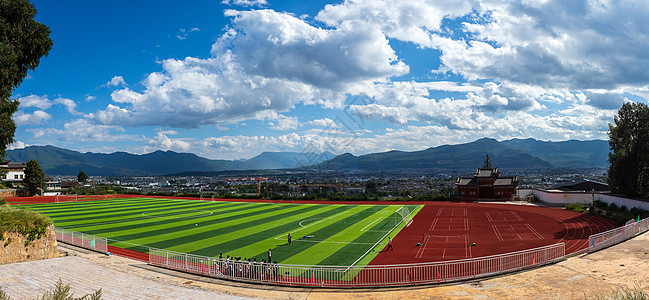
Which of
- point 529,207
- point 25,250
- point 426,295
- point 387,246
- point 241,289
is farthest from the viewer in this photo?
point 529,207

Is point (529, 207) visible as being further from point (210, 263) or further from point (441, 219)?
point (210, 263)

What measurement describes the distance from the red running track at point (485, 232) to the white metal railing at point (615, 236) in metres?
2.29

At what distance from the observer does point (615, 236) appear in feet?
72.7

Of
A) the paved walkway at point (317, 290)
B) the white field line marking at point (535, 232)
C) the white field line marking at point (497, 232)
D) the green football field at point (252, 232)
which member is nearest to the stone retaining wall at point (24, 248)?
the paved walkway at point (317, 290)

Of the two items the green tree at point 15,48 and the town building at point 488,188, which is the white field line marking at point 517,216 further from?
the green tree at point 15,48

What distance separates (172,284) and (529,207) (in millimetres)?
53707

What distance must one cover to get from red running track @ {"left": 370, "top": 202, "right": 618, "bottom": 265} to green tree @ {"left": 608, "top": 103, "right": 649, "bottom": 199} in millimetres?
7545

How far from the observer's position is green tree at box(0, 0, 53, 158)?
2258 centimetres

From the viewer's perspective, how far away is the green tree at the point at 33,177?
79.3m

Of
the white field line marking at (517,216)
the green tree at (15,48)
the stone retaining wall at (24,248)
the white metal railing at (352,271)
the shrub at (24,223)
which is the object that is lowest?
the white field line marking at (517,216)

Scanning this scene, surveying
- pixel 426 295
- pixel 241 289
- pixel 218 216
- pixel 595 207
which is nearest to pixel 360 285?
pixel 426 295

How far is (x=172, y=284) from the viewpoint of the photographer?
16547 millimetres

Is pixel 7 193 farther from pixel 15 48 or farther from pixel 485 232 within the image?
pixel 485 232

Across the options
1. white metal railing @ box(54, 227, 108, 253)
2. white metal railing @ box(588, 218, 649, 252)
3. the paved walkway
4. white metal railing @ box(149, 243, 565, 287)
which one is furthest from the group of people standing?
white metal railing @ box(588, 218, 649, 252)
